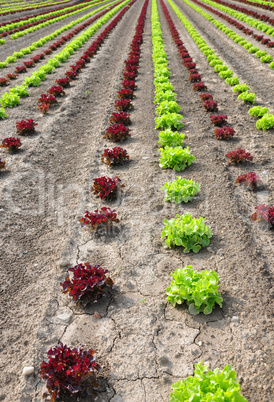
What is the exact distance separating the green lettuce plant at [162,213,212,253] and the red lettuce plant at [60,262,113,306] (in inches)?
56.4

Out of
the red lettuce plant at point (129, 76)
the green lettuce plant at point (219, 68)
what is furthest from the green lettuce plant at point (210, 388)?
the green lettuce plant at point (219, 68)

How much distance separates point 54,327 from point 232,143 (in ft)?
24.1

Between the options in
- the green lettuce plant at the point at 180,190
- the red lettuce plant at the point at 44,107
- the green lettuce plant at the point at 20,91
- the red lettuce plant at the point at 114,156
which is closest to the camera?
the green lettuce plant at the point at 180,190

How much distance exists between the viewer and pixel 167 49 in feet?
69.6

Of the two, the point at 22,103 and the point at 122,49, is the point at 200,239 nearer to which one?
the point at 22,103

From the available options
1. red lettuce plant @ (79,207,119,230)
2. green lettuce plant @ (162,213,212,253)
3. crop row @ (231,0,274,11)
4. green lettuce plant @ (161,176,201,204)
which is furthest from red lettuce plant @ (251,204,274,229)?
crop row @ (231,0,274,11)

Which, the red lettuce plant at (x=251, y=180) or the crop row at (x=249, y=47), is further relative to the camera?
the crop row at (x=249, y=47)

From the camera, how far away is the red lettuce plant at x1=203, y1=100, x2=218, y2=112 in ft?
36.6

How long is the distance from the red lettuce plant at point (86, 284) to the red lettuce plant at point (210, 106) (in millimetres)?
8374

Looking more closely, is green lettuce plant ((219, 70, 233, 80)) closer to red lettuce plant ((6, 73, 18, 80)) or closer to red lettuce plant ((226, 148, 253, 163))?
red lettuce plant ((226, 148, 253, 163))

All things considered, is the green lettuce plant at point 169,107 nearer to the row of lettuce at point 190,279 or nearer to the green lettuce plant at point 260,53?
the row of lettuce at point 190,279

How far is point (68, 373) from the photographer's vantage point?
3.50 meters

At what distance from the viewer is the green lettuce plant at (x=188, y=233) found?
5.47 meters

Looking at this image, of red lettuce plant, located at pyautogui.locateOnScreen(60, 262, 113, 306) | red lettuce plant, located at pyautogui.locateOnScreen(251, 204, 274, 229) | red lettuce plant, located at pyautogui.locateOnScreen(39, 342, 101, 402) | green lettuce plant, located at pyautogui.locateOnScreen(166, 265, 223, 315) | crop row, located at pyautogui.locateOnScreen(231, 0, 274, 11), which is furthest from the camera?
crop row, located at pyautogui.locateOnScreen(231, 0, 274, 11)
